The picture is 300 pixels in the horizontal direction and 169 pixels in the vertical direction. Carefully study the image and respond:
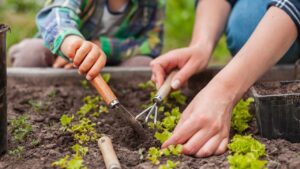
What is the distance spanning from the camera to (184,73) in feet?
8.57

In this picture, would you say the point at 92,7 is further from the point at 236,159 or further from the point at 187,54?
the point at 236,159

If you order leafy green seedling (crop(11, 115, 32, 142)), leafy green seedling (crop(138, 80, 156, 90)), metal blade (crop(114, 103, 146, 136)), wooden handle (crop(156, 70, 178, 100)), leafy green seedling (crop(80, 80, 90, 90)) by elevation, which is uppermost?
leafy green seedling (crop(80, 80, 90, 90))

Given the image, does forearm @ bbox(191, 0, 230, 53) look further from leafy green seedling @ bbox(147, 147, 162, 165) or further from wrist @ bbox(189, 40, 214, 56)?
leafy green seedling @ bbox(147, 147, 162, 165)

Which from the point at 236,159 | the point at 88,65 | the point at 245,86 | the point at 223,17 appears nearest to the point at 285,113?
the point at 245,86

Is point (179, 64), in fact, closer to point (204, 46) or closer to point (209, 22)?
point (204, 46)

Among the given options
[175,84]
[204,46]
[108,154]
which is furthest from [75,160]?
[204,46]

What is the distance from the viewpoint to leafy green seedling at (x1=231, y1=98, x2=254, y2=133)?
242cm

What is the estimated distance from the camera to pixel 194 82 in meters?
2.99

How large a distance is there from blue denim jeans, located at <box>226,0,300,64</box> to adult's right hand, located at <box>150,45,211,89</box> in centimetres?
46

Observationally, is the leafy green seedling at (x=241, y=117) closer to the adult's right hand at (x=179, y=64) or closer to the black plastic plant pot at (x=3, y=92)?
the adult's right hand at (x=179, y=64)

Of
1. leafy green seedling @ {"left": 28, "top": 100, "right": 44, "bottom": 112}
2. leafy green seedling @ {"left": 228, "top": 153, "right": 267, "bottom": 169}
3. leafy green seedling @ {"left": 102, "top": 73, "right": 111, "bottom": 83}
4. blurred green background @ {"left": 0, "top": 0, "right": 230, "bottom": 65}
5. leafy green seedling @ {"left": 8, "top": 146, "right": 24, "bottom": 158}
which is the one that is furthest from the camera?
blurred green background @ {"left": 0, "top": 0, "right": 230, "bottom": 65}

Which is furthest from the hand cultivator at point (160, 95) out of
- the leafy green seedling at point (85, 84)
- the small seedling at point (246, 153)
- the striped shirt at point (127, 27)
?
the striped shirt at point (127, 27)

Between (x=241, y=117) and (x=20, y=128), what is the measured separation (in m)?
0.99

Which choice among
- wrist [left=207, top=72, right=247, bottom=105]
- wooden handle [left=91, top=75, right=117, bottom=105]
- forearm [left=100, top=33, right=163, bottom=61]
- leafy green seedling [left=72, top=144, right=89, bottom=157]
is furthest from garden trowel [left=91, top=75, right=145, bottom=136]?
forearm [left=100, top=33, right=163, bottom=61]
